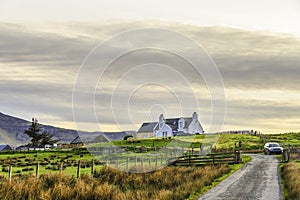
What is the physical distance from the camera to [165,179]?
91.4 feet

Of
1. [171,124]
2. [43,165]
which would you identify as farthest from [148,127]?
[43,165]

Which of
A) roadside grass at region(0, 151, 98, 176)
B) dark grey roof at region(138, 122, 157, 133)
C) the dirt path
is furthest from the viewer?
dark grey roof at region(138, 122, 157, 133)

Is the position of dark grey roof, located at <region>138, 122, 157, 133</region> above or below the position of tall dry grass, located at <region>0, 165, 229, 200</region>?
above

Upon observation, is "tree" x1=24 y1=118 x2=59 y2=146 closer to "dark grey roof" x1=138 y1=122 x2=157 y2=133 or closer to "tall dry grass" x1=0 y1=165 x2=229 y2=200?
"dark grey roof" x1=138 y1=122 x2=157 y2=133

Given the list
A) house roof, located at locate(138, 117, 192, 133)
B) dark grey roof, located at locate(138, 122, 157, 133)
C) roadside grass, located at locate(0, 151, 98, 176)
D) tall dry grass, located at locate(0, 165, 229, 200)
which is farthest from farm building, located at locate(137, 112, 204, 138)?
tall dry grass, located at locate(0, 165, 229, 200)

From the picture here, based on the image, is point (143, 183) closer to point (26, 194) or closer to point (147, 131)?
point (26, 194)

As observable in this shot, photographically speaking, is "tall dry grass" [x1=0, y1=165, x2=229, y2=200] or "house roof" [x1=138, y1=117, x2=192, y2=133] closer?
"tall dry grass" [x1=0, y1=165, x2=229, y2=200]

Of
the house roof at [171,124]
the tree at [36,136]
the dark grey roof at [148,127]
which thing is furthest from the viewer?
the tree at [36,136]

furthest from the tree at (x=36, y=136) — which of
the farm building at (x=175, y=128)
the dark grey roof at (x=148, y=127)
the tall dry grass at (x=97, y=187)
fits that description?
the tall dry grass at (x=97, y=187)

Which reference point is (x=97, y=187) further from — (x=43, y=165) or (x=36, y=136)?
(x=36, y=136)

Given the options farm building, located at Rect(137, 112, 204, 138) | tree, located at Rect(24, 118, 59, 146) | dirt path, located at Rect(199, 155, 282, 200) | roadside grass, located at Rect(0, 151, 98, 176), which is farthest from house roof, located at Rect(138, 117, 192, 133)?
dirt path, located at Rect(199, 155, 282, 200)

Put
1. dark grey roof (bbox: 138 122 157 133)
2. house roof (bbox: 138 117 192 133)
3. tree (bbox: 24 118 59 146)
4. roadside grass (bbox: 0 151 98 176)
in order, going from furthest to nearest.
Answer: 1. tree (bbox: 24 118 59 146)
2. dark grey roof (bbox: 138 122 157 133)
3. house roof (bbox: 138 117 192 133)
4. roadside grass (bbox: 0 151 98 176)

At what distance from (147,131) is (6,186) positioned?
9677 cm

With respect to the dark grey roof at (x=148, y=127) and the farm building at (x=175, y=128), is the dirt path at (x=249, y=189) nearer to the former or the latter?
the farm building at (x=175, y=128)
